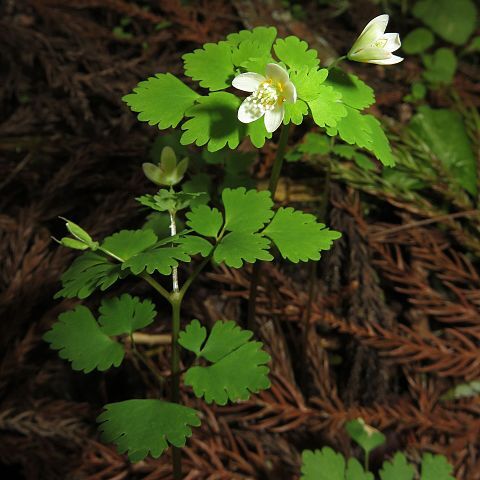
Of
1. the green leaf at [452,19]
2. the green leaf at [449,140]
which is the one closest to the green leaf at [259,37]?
the green leaf at [449,140]

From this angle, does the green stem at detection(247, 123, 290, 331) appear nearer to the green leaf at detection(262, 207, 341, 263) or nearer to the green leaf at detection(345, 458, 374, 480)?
the green leaf at detection(262, 207, 341, 263)

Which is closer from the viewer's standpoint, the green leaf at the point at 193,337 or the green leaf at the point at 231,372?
the green leaf at the point at 231,372

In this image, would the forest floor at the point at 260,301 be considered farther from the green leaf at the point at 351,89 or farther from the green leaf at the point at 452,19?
the green leaf at the point at 452,19

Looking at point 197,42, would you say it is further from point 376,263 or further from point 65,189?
point 376,263

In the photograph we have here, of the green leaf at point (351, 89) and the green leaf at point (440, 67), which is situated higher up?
the green leaf at point (351, 89)

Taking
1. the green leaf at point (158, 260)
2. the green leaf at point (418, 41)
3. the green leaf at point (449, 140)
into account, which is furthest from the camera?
the green leaf at point (418, 41)

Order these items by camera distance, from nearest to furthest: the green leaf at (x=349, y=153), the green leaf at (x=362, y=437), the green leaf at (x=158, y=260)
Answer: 1. the green leaf at (x=158, y=260)
2. the green leaf at (x=362, y=437)
3. the green leaf at (x=349, y=153)

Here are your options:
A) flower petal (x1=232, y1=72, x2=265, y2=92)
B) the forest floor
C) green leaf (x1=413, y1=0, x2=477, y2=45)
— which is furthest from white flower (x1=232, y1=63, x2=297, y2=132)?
green leaf (x1=413, y1=0, x2=477, y2=45)

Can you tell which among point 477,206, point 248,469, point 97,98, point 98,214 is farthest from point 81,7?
point 248,469
